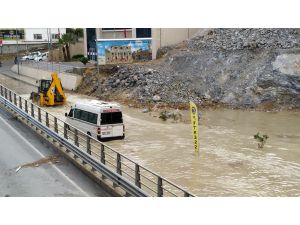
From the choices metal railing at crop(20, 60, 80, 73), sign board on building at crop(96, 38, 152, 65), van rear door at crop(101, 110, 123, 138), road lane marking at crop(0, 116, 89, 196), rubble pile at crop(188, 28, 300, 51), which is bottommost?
road lane marking at crop(0, 116, 89, 196)

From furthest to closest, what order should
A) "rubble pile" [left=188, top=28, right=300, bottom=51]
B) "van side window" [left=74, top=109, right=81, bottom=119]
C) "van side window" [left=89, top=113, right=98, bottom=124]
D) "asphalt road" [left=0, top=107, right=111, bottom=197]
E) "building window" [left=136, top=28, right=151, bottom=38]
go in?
"building window" [left=136, top=28, right=151, bottom=38] → "rubble pile" [left=188, top=28, right=300, bottom=51] → "van side window" [left=74, top=109, right=81, bottom=119] → "van side window" [left=89, top=113, right=98, bottom=124] → "asphalt road" [left=0, top=107, right=111, bottom=197]

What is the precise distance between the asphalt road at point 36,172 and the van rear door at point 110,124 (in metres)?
2.92

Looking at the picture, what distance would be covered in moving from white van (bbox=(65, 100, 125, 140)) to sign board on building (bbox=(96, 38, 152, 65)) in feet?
68.3

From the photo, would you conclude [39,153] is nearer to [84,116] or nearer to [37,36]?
[84,116]

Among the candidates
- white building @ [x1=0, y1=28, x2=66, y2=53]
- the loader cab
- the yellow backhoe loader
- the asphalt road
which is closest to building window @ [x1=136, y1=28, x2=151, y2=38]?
the loader cab

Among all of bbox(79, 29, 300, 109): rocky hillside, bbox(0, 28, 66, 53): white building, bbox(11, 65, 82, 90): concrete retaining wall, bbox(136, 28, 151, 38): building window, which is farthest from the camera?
bbox(0, 28, 66, 53): white building

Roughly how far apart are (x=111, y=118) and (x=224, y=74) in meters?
15.6

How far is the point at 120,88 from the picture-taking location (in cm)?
3541

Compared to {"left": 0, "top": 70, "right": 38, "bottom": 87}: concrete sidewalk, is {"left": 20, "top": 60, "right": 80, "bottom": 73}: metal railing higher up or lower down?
higher up

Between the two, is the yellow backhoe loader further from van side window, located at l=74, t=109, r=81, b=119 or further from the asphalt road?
the asphalt road

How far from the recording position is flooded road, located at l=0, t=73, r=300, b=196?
568 inches

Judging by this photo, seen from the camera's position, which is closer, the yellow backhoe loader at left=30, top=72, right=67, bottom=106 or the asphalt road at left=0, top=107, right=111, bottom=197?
the asphalt road at left=0, top=107, right=111, bottom=197

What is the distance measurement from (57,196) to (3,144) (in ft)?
24.0

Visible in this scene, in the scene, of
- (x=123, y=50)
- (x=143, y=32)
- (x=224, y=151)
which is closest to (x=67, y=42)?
(x=143, y=32)
